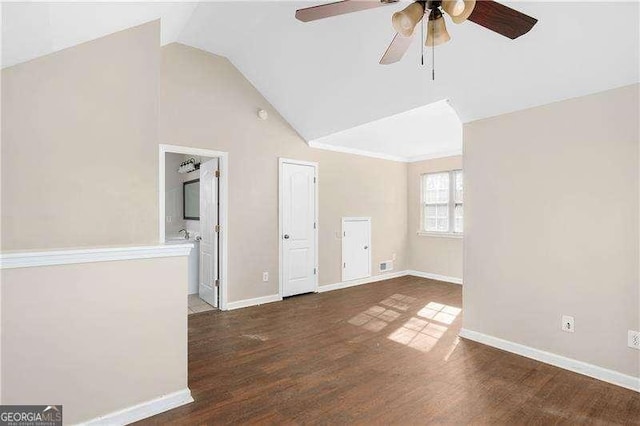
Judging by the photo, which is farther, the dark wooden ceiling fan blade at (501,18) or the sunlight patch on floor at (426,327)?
the sunlight patch on floor at (426,327)

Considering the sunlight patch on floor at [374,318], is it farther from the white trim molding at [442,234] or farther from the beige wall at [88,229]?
the white trim molding at [442,234]

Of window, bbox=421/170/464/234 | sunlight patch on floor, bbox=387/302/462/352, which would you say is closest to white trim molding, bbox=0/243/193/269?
sunlight patch on floor, bbox=387/302/462/352


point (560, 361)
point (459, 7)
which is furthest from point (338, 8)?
point (560, 361)

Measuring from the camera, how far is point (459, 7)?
1.45 metres

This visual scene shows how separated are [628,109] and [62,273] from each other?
3.97 m

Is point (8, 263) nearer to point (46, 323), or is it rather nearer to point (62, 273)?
point (62, 273)

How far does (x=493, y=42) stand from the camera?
2428 millimetres

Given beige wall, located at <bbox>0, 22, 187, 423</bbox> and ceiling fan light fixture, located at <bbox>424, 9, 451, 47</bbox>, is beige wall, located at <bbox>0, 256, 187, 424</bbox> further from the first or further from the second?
ceiling fan light fixture, located at <bbox>424, 9, 451, 47</bbox>

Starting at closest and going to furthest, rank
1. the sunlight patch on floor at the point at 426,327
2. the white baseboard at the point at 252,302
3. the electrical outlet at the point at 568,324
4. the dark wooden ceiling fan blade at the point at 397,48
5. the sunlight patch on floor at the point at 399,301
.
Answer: the dark wooden ceiling fan blade at the point at 397,48 → the electrical outlet at the point at 568,324 → the sunlight patch on floor at the point at 426,327 → the white baseboard at the point at 252,302 → the sunlight patch on floor at the point at 399,301

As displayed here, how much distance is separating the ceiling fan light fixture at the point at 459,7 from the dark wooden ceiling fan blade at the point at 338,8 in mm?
311

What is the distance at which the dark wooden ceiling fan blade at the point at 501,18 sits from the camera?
153cm

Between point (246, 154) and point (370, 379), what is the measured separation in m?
3.15

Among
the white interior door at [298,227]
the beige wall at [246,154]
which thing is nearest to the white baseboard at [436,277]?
the beige wall at [246,154]

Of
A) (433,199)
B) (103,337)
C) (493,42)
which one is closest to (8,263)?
(103,337)
